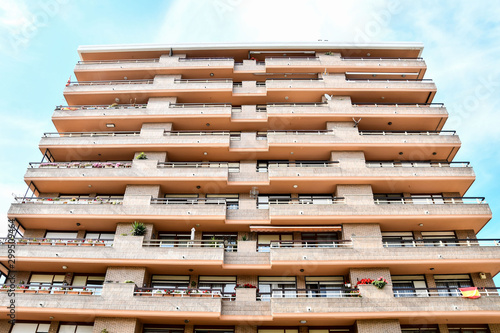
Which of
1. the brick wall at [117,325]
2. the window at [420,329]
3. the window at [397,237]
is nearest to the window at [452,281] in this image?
the window at [420,329]

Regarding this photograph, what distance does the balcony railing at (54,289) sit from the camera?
29.3m

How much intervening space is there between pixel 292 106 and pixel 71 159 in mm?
20658

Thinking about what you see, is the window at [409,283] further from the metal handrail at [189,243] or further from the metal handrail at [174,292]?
the metal handrail at [189,243]

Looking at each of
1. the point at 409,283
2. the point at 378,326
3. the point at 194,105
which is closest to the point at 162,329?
the point at 378,326

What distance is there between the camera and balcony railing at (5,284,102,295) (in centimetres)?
2934

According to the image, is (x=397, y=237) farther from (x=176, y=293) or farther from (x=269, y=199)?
(x=176, y=293)

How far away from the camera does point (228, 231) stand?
1342 inches

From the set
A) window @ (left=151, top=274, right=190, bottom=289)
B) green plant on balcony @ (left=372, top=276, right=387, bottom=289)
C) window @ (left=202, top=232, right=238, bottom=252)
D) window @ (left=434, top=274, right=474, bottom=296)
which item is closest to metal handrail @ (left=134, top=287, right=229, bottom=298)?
window @ (left=151, top=274, right=190, bottom=289)

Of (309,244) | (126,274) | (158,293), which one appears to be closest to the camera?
(158,293)

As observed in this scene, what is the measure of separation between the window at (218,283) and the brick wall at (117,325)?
214 inches

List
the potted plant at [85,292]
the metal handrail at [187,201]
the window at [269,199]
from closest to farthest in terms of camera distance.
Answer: the potted plant at [85,292] < the metal handrail at [187,201] < the window at [269,199]

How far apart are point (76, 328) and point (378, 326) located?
20.5m

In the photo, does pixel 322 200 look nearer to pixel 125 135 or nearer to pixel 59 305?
pixel 125 135

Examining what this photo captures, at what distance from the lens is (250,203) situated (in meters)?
34.6
